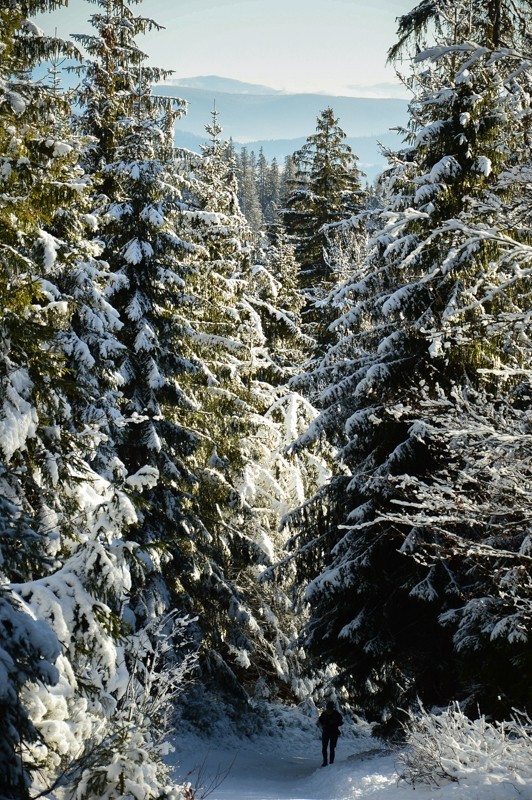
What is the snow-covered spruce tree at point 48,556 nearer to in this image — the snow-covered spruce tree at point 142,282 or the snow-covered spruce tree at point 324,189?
the snow-covered spruce tree at point 142,282

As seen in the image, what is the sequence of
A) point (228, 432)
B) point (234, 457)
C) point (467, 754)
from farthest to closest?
point (234, 457) < point (228, 432) < point (467, 754)

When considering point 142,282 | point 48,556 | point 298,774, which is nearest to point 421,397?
point 48,556

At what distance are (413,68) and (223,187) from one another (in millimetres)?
11403

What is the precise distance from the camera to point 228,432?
15.9 m

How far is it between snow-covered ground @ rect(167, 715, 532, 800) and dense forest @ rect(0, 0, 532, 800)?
1.03m

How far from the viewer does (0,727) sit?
11.5ft

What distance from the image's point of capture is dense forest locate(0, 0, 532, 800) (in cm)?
521

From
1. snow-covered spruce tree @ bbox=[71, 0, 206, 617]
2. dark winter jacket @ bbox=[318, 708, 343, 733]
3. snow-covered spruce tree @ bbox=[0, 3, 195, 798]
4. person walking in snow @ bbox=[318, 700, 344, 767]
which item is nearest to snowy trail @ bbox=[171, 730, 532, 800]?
person walking in snow @ bbox=[318, 700, 344, 767]

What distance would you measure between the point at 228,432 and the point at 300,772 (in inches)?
310

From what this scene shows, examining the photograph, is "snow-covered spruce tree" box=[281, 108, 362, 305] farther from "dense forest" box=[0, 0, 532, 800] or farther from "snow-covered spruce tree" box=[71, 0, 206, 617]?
"snow-covered spruce tree" box=[71, 0, 206, 617]

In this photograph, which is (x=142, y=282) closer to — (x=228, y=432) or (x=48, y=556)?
(x=228, y=432)

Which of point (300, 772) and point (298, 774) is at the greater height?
point (298, 774)

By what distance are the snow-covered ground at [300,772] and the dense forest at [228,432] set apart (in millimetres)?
1028

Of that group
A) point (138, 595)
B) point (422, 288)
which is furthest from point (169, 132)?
point (138, 595)
